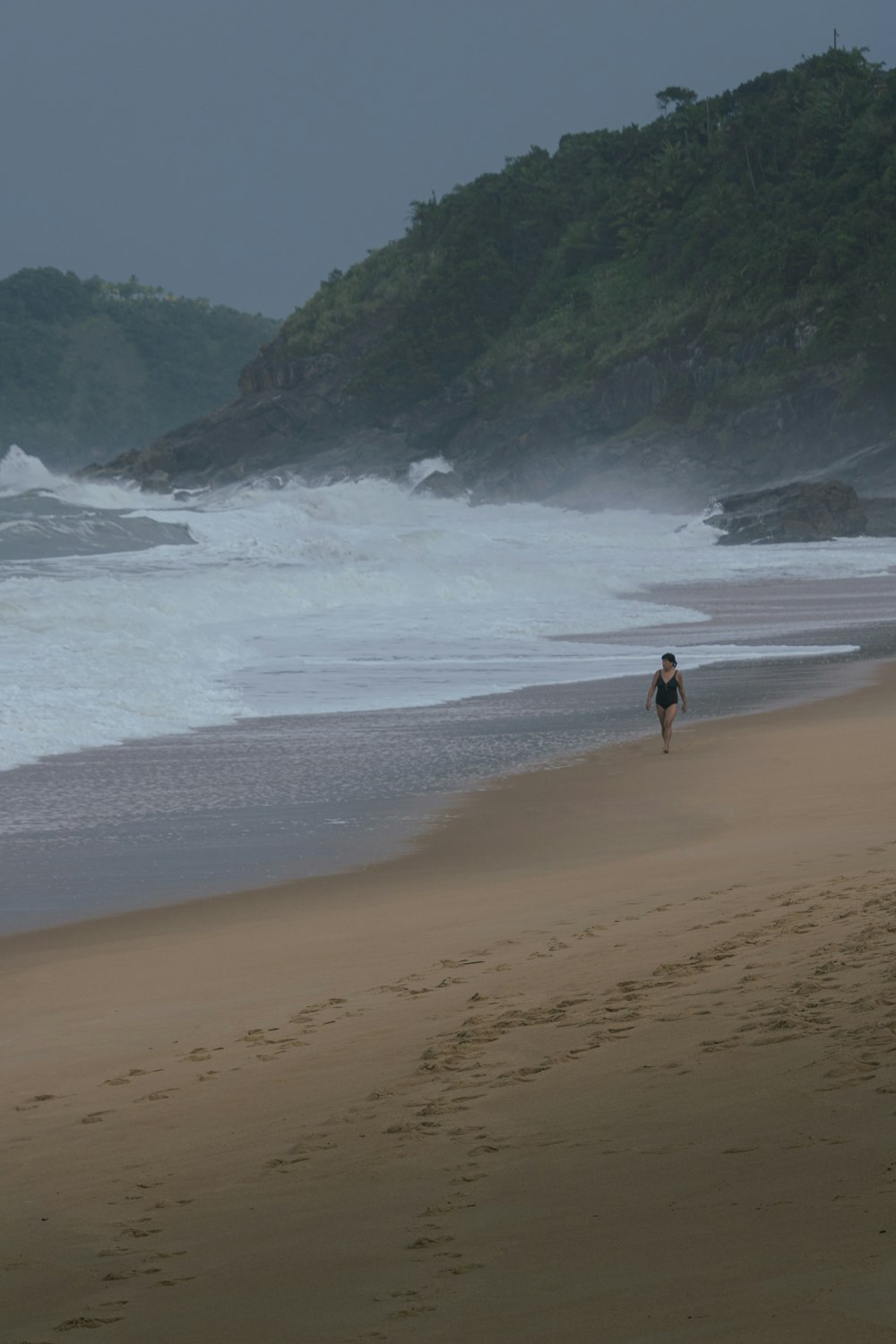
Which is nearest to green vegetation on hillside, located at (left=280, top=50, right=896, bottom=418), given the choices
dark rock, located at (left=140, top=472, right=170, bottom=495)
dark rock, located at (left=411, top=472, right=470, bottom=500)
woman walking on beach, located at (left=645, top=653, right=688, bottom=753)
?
dark rock, located at (left=411, top=472, right=470, bottom=500)

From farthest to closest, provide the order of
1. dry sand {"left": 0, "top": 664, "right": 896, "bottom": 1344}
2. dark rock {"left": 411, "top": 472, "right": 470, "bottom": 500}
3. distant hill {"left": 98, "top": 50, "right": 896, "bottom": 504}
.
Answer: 1. dark rock {"left": 411, "top": 472, "right": 470, "bottom": 500}
2. distant hill {"left": 98, "top": 50, "right": 896, "bottom": 504}
3. dry sand {"left": 0, "top": 664, "right": 896, "bottom": 1344}

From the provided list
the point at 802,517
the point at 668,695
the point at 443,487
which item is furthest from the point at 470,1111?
the point at 443,487

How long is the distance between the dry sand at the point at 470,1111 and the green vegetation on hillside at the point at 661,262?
72549 mm

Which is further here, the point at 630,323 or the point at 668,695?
the point at 630,323

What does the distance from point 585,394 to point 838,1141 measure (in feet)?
293

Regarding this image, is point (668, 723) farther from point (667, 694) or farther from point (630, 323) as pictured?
point (630, 323)

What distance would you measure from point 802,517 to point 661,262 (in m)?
45.9

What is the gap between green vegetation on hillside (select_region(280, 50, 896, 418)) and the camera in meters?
80.8

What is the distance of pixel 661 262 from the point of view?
96875 mm

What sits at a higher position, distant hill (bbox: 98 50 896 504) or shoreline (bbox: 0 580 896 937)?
distant hill (bbox: 98 50 896 504)

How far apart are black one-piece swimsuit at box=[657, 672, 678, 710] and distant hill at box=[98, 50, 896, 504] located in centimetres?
6060

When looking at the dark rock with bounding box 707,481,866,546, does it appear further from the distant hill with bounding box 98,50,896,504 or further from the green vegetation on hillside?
the green vegetation on hillside

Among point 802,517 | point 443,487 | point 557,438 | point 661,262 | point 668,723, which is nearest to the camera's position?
point 668,723

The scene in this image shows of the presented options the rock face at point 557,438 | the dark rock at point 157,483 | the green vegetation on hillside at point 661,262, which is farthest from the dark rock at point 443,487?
the dark rock at point 157,483
